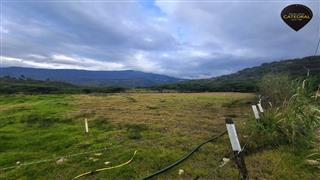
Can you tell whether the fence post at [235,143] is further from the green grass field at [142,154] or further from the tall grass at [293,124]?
the tall grass at [293,124]

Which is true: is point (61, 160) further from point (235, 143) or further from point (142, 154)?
point (235, 143)

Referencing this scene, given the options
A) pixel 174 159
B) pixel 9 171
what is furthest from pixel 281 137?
pixel 9 171

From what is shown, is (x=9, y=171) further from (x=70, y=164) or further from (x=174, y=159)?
(x=174, y=159)

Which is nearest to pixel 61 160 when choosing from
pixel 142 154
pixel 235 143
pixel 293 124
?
pixel 142 154

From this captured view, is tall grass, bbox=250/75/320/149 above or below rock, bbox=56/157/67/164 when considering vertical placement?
below

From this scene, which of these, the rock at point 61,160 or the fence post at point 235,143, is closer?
the fence post at point 235,143

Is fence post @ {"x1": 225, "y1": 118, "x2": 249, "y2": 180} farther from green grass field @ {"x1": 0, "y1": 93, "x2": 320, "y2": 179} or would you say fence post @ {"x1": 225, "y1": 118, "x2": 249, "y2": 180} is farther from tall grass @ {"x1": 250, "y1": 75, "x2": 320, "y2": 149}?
tall grass @ {"x1": 250, "y1": 75, "x2": 320, "y2": 149}

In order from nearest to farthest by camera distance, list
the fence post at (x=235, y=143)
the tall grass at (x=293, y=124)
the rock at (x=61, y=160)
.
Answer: the fence post at (x=235, y=143)
the tall grass at (x=293, y=124)
the rock at (x=61, y=160)

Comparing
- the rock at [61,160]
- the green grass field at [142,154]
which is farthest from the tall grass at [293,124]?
the rock at [61,160]

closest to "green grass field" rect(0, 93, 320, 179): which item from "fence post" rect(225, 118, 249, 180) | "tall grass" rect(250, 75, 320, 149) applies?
"tall grass" rect(250, 75, 320, 149)

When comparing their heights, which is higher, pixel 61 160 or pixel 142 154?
pixel 61 160

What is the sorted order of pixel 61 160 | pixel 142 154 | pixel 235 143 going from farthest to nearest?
pixel 61 160 < pixel 142 154 < pixel 235 143

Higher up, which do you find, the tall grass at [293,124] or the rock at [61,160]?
the rock at [61,160]

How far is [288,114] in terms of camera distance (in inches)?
588
